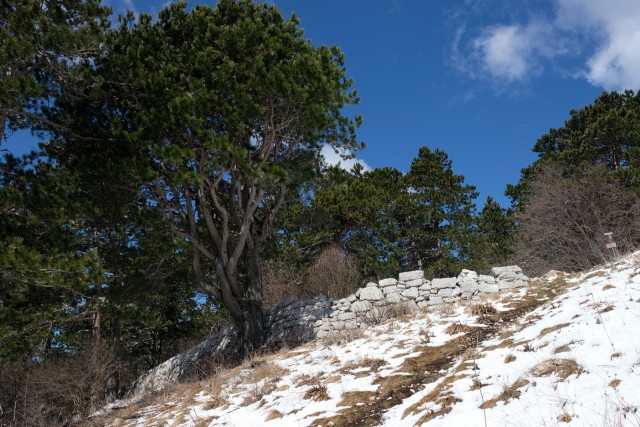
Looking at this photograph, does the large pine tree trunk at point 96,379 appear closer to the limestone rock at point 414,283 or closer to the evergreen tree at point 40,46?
the evergreen tree at point 40,46

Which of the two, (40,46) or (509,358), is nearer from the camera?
(509,358)

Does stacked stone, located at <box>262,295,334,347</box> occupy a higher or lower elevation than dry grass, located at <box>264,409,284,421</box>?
higher

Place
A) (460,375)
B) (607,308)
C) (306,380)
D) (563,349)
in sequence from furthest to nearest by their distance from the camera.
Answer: (306,380)
(607,308)
(460,375)
(563,349)

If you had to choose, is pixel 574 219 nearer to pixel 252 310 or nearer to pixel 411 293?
pixel 411 293

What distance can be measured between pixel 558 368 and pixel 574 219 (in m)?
15.1

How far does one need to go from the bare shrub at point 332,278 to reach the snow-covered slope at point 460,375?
7317mm

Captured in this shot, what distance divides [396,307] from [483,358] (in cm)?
579

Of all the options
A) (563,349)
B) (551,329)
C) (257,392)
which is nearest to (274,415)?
(257,392)

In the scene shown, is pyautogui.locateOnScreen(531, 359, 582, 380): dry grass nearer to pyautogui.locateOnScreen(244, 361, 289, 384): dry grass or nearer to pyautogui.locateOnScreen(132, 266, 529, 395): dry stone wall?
pyautogui.locateOnScreen(244, 361, 289, 384): dry grass

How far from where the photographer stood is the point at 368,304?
11602 millimetres

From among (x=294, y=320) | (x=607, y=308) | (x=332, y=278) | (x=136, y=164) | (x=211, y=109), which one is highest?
(x=211, y=109)

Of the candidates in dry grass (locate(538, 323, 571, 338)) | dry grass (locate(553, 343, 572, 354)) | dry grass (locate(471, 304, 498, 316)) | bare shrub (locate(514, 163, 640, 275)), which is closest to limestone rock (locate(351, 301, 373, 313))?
dry grass (locate(471, 304, 498, 316))

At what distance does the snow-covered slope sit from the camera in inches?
143

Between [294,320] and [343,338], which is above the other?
[294,320]
